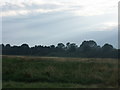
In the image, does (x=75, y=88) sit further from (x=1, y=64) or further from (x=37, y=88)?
(x=1, y=64)

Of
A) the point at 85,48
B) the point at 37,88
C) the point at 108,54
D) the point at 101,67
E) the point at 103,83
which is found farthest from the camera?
the point at 85,48

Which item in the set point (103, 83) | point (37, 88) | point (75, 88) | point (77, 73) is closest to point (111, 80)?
point (103, 83)

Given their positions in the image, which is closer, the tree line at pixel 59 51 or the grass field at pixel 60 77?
the grass field at pixel 60 77

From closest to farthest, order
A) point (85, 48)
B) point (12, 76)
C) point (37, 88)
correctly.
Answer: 1. point (37, 88)
2. point (12, 76)
3. point (85, 48)

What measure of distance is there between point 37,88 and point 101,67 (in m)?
7.92

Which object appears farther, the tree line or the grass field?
the tree line

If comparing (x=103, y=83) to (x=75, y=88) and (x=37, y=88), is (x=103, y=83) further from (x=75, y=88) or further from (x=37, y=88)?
(x=37, y=88)

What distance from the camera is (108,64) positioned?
20719 millimetres

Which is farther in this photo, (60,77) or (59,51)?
(59,51)

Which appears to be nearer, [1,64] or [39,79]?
[39,79]

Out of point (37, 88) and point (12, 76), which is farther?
point (12, 76)

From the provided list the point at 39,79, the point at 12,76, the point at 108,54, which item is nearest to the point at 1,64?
the point at 12,76

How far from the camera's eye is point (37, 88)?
1211cm

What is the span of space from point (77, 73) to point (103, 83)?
7.33ft
